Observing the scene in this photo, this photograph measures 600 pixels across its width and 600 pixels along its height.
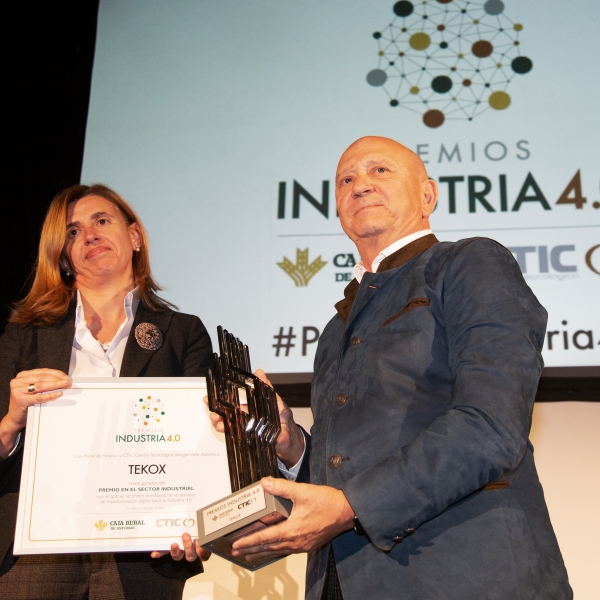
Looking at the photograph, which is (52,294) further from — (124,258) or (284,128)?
(284,128)

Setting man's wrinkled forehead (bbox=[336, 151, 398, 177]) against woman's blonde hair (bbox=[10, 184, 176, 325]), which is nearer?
man's wrinkled forehead (bbox=[336, 151, 398, 177])

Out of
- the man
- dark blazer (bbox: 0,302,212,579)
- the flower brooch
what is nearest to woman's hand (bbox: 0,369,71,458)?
dark blazer (bbox: 0,302,212,579)

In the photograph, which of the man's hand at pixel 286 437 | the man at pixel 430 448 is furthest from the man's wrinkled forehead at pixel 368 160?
the man's hand at pixel 286 437

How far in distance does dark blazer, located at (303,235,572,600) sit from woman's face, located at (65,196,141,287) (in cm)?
100

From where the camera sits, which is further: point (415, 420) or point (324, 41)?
point (324, 41)

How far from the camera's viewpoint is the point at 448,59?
3.40 meters

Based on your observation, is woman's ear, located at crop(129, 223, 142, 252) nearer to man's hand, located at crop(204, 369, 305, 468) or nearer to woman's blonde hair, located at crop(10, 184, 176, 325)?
woman's blonde hair, located at crop(10, 184, 176, 325)

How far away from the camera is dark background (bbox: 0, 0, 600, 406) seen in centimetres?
357

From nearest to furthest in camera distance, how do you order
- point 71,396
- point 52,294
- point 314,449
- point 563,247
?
1. point 314,449
2. point 71,396
3. point 52,294
4. point 563,247

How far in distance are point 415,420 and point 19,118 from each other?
9.40 feet

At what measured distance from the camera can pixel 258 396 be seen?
164 centimetres

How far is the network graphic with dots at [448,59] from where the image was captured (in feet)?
10.9

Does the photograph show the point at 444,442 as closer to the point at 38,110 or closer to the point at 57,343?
the point at 57,343

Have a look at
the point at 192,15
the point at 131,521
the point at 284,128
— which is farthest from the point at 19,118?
the point at 131,521
